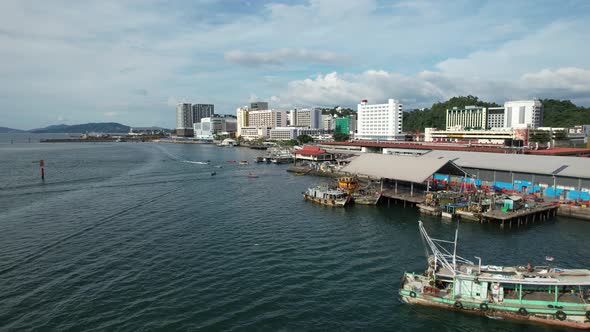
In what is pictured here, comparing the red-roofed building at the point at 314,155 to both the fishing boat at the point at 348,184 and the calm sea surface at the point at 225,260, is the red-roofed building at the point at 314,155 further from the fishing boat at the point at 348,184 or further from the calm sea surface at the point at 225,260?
the calm sea surface at the point at 225,260

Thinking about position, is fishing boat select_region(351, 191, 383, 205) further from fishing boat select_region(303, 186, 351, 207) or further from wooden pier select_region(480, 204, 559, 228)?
wooden pier select_region(480, 204, 559, 228)

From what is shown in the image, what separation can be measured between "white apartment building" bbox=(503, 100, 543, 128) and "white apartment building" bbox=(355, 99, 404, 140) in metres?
47.9

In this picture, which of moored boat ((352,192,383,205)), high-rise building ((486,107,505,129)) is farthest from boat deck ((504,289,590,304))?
high-rise building ((486,107,505,129))

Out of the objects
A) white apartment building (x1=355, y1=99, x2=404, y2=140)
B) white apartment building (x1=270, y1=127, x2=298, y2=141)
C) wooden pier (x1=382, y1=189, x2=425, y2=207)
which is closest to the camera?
wooden pier (x1=382, y1=189, x2=425, y2=207)

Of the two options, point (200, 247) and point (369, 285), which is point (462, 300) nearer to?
point (369, 285)

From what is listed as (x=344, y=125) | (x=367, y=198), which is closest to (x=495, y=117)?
(x=344, y=125)

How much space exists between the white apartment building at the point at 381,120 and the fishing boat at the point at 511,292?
105m

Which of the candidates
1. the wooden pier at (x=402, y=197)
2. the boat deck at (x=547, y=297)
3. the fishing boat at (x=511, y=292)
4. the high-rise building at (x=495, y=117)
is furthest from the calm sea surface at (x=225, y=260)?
the high-rise building at (x=495, y=117)

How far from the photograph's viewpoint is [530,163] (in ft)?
148

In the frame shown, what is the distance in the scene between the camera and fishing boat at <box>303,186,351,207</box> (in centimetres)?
4259

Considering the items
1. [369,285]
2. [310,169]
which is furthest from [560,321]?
[310,169]

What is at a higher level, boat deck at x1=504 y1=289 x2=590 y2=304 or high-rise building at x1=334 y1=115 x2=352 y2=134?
high-rise building at x1=334 y1=115 x2=352 y2=134

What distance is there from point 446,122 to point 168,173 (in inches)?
5210

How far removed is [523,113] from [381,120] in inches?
2298
